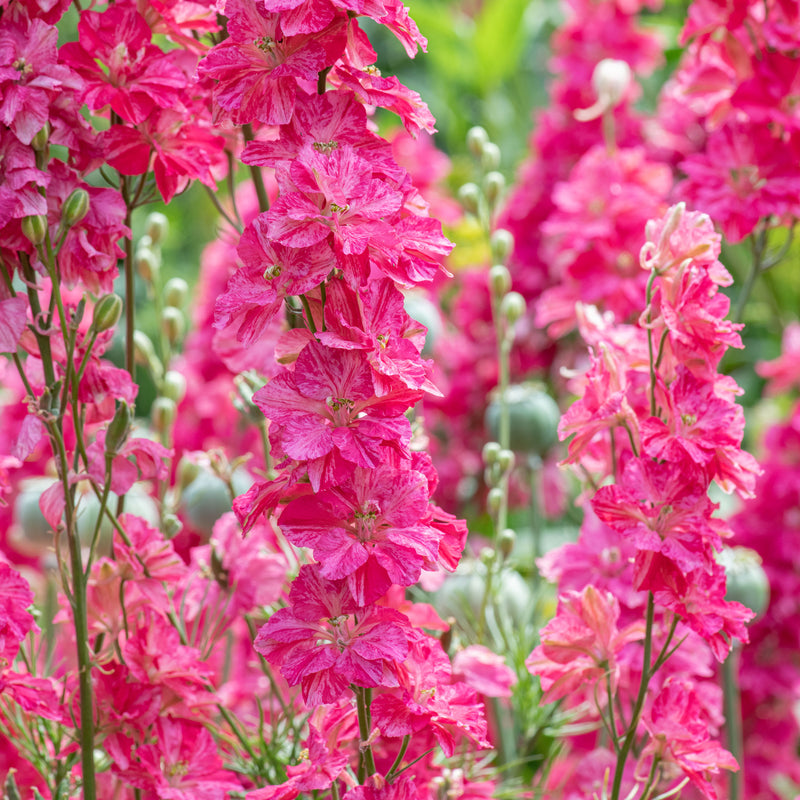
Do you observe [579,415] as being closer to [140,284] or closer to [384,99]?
[384,99]

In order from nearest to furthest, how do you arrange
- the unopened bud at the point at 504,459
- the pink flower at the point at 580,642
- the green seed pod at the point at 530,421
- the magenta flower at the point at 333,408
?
the magenta flower at the point at 333,408 < the pink flower at the point at 580,642 < the unopened bud at the point at 504,459 < the green seed pod at the point at 530,421

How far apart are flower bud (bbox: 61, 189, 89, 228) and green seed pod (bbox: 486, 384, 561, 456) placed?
0.41 metres

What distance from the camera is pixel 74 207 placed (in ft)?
1.46

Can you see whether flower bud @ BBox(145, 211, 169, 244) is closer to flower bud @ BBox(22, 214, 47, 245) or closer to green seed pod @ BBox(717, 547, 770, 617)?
flower bud @ BBox(22, 214, 47, 245)

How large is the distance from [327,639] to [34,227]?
21 cm

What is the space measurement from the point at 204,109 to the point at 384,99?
14 cm

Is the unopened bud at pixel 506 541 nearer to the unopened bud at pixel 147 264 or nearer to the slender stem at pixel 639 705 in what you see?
the slender stem at pixel 639 705

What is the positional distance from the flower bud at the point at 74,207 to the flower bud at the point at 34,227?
0.5 inches

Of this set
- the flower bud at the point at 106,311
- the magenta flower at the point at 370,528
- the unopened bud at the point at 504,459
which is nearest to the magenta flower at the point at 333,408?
the magenta flower at the point at 370,528

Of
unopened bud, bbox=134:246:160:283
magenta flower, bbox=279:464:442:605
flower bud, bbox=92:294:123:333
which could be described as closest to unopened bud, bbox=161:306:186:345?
unopened bud, bbox=134:246:160:283

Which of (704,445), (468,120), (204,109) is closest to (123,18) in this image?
(204,109)

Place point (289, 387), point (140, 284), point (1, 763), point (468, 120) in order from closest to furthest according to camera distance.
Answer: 1. point (289, 387)
2. point (1, 763)
3. point (140, 284)
4. point (468, 120)

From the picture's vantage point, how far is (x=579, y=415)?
48 centimetres

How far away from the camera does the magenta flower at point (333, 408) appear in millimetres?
388
